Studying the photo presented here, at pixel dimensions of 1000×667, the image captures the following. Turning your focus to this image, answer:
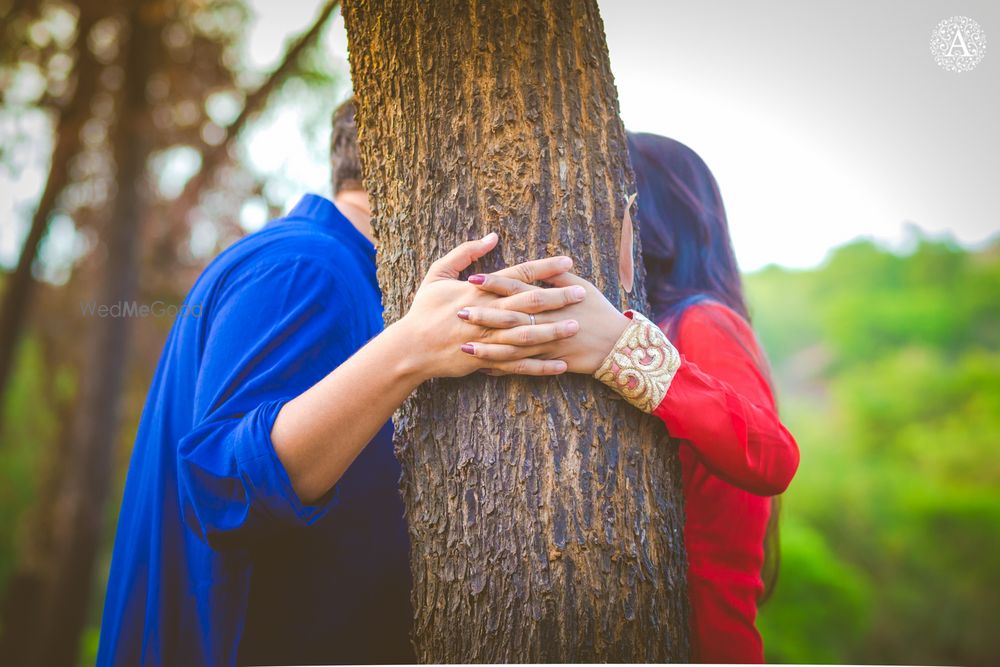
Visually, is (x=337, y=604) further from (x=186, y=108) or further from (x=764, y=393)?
(x=186, y=108)

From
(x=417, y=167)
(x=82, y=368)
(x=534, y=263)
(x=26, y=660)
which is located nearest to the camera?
(x=534, y=263)

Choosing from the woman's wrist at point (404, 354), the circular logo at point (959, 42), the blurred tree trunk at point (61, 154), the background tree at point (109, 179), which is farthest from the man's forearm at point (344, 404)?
the blurred tree trunk at point (61, 154)

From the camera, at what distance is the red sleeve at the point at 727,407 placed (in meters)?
1.18

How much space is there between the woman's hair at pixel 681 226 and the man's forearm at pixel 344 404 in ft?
2.36

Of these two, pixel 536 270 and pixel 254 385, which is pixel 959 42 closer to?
pixel 536 270

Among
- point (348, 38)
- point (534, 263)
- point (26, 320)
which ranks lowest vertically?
point (534, 263)

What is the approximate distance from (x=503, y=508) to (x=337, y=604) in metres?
0.41

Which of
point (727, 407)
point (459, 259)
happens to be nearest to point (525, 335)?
point (459, 259)

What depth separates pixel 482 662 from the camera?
1.17 m

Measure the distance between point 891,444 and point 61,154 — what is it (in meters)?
5.29

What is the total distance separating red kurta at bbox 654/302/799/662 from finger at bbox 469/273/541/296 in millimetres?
443

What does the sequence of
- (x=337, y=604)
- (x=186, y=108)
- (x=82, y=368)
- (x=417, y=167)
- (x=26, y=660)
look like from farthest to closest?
(x=26, y=660) < (x=82, y=368) < (x=186, y=108) < (x=337, y=604) < (x=417, y=167)

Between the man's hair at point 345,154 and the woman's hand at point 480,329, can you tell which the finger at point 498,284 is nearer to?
the woman's hand at point 480,329

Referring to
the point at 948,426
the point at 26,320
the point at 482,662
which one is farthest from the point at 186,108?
the point at 948,426
